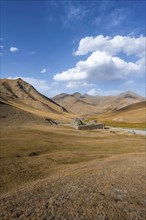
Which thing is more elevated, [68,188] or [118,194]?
[68,188]

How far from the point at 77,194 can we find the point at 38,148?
59.7 ft

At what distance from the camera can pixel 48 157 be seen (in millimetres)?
29594

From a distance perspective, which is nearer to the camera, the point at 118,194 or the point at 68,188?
the point at 118,194

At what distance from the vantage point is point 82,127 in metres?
89.2

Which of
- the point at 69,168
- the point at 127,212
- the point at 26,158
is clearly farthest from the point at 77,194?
the point at 26,158

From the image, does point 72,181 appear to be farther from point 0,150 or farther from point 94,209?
point 0,150

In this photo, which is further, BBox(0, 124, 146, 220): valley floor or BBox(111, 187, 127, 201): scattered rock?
BBox(111, 187, 127, 201): scattered rock

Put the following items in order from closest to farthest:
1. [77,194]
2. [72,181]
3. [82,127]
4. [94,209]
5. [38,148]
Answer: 1. [94,209]
2. [77,194]
3. [72,181]
4. [38,148]
5. [82,127]

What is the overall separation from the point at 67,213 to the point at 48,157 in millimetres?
15047

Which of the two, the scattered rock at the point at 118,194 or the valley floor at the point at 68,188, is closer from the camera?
the valley floor at the point at 68,188

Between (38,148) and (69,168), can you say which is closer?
(69,168)

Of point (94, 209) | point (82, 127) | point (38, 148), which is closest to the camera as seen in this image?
point (94, 209)

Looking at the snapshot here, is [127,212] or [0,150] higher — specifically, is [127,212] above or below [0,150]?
below

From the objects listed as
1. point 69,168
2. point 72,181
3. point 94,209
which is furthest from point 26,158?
point 94,209
